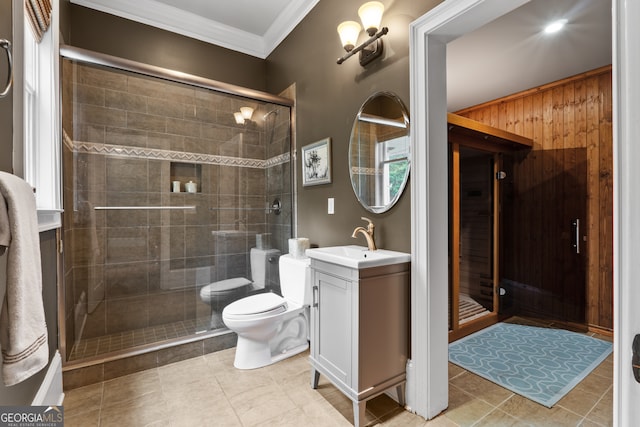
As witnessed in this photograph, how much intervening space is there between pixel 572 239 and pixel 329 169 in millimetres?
2659

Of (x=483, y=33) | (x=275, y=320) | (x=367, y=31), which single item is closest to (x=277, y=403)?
(x=275, y=320)

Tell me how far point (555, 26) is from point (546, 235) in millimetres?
2023

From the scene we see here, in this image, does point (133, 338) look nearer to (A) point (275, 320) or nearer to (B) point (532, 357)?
(A) point (275, 320)

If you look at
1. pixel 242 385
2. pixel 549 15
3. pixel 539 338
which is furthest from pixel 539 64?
pixel 242 385

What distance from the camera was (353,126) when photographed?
85.0 inches

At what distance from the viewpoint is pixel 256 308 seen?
2174 mm

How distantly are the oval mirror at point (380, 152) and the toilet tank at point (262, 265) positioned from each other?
1.24 meters

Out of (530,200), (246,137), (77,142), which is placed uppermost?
(246,137)

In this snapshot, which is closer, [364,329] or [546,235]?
[364,329]

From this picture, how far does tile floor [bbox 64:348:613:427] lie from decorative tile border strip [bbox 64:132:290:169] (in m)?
1.73

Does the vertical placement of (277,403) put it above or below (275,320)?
below

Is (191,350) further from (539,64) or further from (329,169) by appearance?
(539,64)

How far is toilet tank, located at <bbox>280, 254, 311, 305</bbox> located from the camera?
2289 millimetres

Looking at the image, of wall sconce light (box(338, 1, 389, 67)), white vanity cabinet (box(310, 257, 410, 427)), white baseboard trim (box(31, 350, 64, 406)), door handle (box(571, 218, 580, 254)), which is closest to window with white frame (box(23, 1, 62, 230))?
white baseboard trim (box(31, 350, 64, 406))
